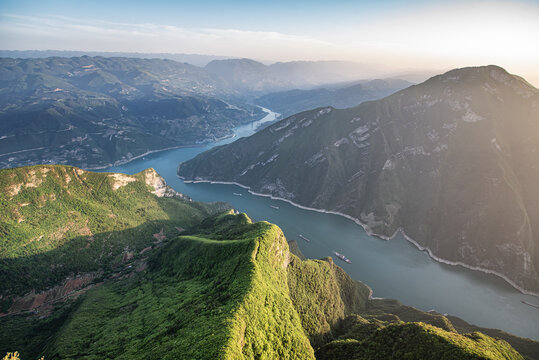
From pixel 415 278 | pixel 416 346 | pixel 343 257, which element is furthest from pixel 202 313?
pixel 415 278

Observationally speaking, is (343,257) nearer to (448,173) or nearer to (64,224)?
(448,173)

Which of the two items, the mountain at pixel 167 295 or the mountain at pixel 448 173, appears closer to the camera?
the mountain at pixel 167 295

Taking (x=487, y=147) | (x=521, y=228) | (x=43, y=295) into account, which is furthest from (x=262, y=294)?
(x=487, y=147)

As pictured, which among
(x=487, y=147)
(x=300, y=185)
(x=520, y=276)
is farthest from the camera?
(x=300, y=185)

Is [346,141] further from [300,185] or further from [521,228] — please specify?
[521,228]

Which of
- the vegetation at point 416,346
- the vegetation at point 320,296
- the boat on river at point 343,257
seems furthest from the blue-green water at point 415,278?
the vegetation at point 416,346

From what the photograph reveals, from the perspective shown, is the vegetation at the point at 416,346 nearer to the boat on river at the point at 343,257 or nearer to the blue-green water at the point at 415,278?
the blue-green water at the point at 415,278
